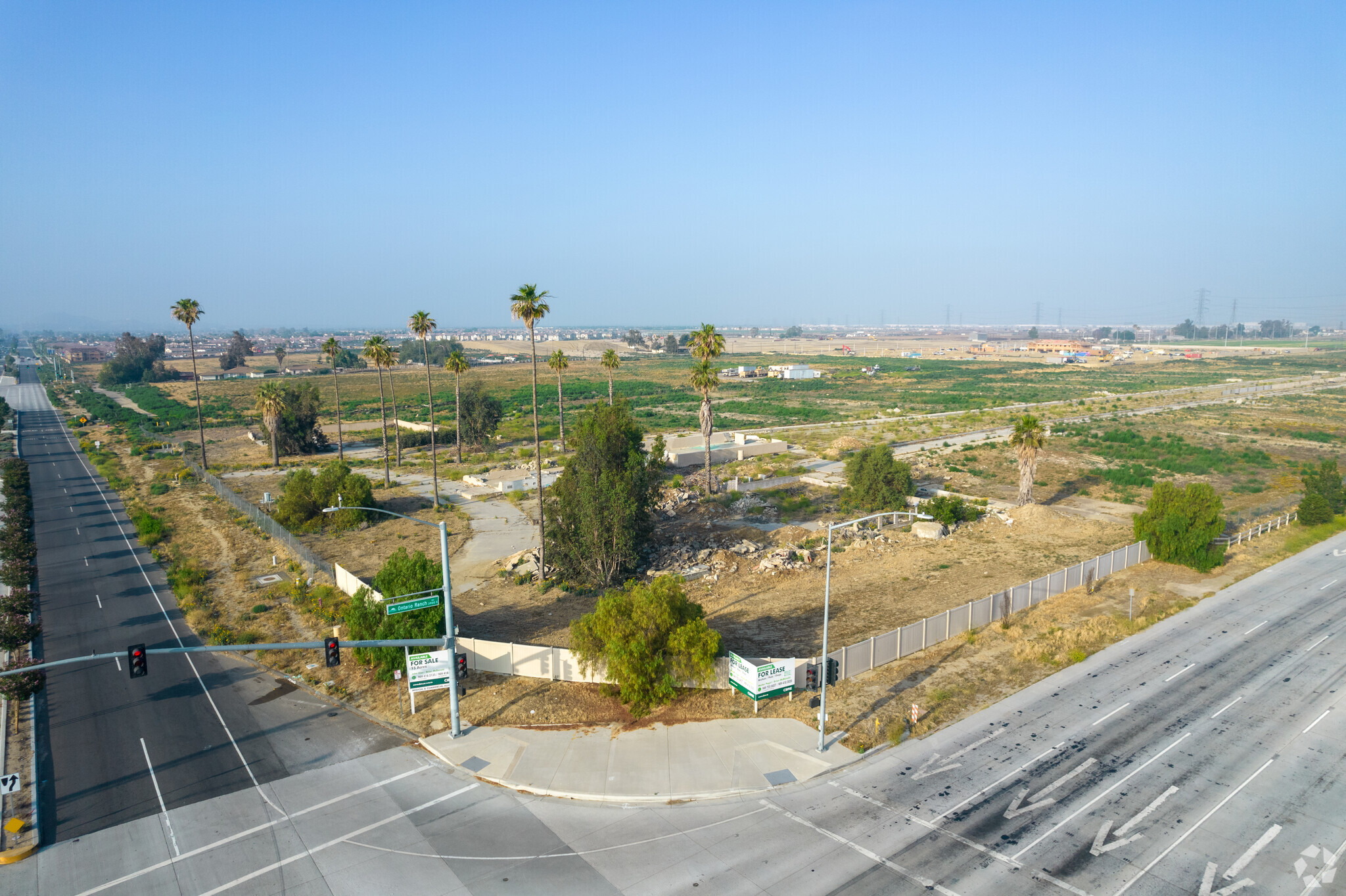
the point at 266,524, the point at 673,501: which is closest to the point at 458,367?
the point at 266,524

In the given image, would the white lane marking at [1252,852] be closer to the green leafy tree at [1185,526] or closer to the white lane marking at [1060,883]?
the white lane marking at [1060,883]

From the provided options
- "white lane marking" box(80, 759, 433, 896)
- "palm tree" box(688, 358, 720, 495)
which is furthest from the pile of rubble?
"white lane marking" box(80, 759, 433, 896)

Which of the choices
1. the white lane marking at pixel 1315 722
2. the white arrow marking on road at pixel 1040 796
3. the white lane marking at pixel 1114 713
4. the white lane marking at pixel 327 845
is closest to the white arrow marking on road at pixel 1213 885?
the white arrow marking on road at pixel 1040 796

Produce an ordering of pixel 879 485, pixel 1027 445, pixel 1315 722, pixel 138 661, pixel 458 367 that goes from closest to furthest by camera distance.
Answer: pixel 138 661, pixel 1315 722, pixel 1027 445, pixel 879 485, pixel 458 367

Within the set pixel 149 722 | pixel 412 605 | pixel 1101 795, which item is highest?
pixel 412 605

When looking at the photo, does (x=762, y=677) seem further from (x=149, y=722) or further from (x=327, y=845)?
(x=149, y=722)

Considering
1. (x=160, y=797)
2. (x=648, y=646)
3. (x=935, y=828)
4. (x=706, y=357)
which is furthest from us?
(x=706, y=357)
